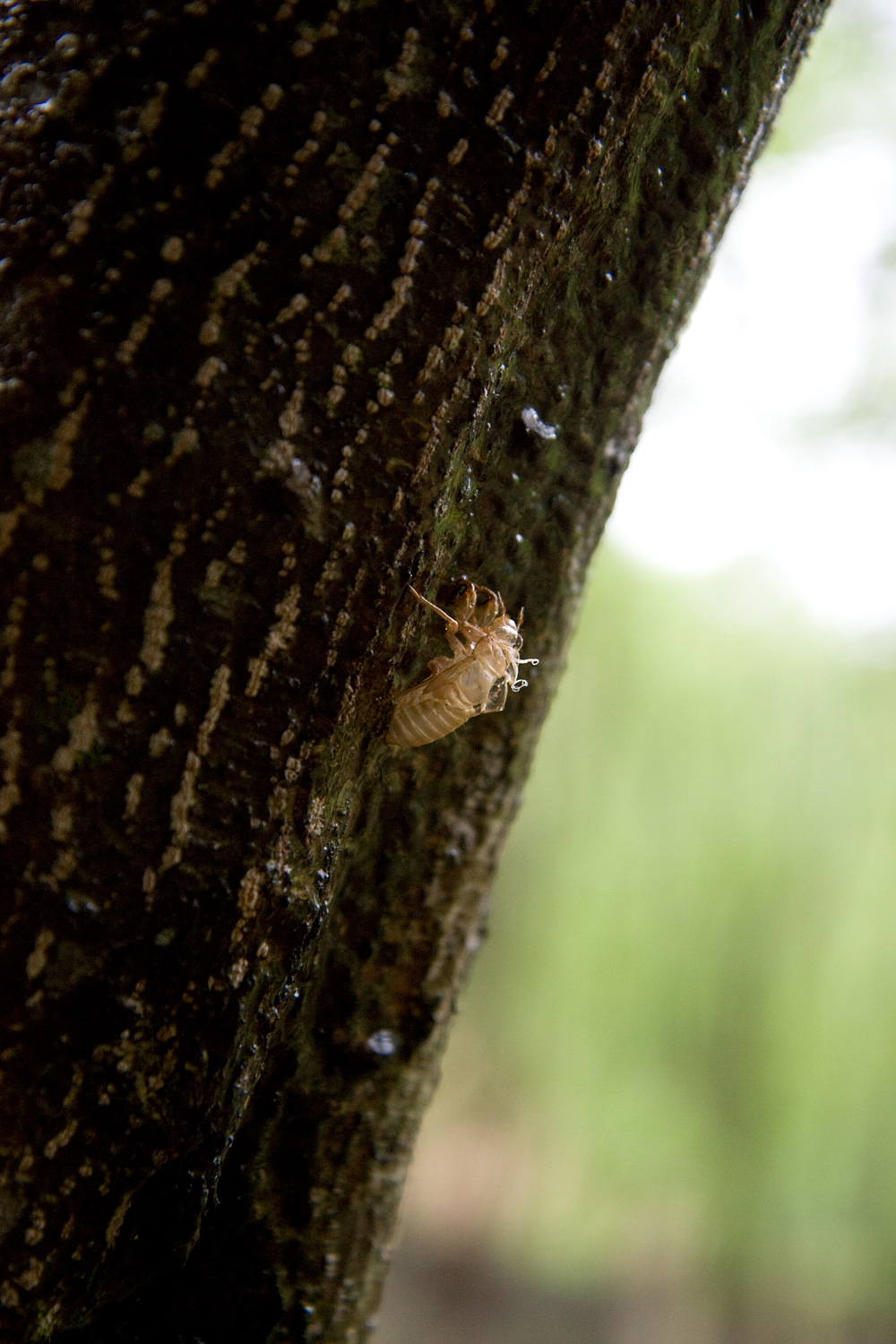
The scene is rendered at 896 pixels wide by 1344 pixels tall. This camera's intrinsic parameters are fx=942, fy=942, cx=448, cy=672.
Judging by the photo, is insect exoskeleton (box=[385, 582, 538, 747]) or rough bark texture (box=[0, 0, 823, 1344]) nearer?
rough bark texture (box=[0, 0, 823, 1344])

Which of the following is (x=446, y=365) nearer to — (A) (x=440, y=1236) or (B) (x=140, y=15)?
(B) (x=140, y=15)

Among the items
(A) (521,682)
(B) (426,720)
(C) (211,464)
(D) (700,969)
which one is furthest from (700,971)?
(C) (211,464)

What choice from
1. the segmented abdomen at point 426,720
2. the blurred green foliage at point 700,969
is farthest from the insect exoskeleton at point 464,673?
the blurred green foliage at point 700,969

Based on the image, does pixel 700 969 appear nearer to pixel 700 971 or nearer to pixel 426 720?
pixel 700 971

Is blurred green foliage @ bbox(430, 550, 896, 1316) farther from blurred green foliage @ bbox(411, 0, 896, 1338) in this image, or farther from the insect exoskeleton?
the insect exoskeleton

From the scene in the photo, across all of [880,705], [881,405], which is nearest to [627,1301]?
[880,705]

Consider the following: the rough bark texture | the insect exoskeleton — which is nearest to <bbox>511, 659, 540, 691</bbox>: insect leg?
the insect exoskeleton

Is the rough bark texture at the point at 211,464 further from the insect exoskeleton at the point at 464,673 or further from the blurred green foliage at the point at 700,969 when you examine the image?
the blurred green foliage at the point at 700,969
